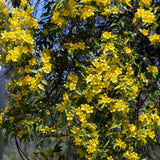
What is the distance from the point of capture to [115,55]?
1.36 m

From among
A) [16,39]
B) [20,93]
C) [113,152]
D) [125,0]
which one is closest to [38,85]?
[20,93]

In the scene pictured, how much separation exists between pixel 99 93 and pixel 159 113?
1.56 feet

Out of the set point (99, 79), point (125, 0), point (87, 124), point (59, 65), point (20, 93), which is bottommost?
point (87, 124)

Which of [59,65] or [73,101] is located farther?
[59,65]

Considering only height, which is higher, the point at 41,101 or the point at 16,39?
the point at 16,39

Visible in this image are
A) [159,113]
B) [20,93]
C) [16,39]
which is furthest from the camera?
[159,113]

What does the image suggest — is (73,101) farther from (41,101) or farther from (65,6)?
(65,6)

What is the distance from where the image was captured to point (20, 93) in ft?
4.37

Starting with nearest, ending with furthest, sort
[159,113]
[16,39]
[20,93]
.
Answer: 1. [16,39]
2. [20,93]
3. [159,113]

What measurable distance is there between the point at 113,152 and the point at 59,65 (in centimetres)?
66

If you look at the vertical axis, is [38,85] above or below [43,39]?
below

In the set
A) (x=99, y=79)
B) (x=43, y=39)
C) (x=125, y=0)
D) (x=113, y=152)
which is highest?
(x=125, y=0)

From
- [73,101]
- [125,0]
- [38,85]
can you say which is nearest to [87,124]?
[73,101]

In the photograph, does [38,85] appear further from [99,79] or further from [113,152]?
[113,152]
